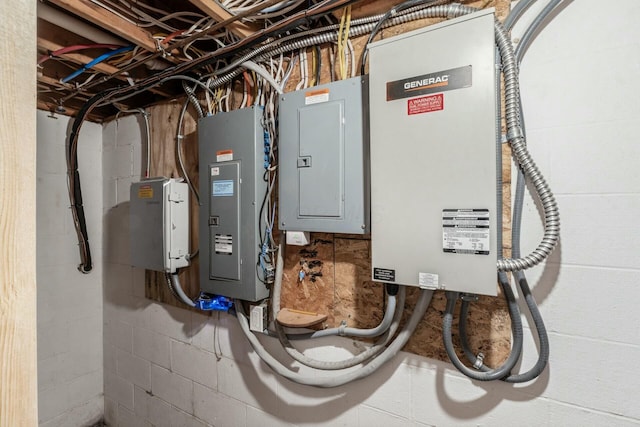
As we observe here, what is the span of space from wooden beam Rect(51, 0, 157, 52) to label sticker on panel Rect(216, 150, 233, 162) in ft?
1.84

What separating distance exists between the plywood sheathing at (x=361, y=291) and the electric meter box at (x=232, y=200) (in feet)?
0.66

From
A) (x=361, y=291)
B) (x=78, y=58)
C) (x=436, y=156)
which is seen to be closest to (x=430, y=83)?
(x=436, y=156)

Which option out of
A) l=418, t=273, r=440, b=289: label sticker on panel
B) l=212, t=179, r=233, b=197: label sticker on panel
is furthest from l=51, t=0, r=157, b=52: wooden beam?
l=418, t=273, r=440, b=289: label sticker on panel

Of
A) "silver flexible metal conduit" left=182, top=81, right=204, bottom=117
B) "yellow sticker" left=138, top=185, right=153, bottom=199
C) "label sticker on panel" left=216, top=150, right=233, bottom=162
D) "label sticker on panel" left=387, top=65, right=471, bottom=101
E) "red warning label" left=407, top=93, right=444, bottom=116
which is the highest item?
"silver flexible metal conduit" left=182, top=81, right=204, bottom=117

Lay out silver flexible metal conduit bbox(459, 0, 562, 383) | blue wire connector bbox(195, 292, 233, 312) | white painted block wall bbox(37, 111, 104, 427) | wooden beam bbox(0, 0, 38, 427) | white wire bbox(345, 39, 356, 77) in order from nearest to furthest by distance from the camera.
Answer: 1. wooden beam bbox(0, 0, 38, 427)
2. silver flexible metal conduit bbox(459, 0, 562, 383)
3. white wire bbox(345, 39, 356, 77)
4. blue wire connector bbox(195, 292, 233, 312)
5. white painted block wall bbox(37, 111, 104, 427)

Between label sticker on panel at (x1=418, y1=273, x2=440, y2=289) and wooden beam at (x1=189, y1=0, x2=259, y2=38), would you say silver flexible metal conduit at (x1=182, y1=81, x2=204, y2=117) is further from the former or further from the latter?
label sticker on panel at (x1=418, y1=273, x2=440, y2=289)

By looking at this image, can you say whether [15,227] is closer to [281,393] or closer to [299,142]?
[299,142]

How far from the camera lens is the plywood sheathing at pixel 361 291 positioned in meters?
1.05

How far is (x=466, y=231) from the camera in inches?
34.3

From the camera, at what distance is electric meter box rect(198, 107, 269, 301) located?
4.50 ft

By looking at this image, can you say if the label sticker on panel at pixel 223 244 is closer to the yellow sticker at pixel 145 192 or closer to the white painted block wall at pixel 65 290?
the yellow sticker at pixel 145 192

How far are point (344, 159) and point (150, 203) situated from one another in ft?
3.82

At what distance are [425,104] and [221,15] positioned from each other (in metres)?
0.88

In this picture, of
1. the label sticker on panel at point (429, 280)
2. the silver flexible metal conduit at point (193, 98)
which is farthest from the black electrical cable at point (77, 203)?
the label sticker on panel at point (429, 280)
